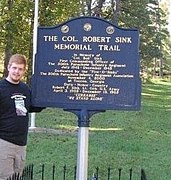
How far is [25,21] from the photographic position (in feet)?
101

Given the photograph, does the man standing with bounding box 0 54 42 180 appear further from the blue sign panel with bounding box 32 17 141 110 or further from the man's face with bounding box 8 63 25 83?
the blue sign panel with bounding box 32 17 141 110

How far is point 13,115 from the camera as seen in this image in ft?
20.5

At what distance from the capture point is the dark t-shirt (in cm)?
624

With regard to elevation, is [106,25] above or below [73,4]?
below

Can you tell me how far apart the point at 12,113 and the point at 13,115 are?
0.03m

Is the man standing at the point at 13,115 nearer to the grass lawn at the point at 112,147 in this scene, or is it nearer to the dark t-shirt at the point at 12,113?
the dark t-shirt at the point at 12,113

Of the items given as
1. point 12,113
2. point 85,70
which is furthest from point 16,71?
point 85,70

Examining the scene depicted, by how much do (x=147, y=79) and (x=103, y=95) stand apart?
204 feet

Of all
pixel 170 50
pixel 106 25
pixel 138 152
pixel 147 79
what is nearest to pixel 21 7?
pixel 138 152

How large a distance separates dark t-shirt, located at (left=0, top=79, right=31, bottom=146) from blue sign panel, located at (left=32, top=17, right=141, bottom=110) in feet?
1.21

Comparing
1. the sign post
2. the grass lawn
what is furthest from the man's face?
the grass lawn

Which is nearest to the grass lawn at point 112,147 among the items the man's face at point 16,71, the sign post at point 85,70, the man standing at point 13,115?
the sign post at point 85,70

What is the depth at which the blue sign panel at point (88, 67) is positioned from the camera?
6.55m

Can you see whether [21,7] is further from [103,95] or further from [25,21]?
[103,95]
